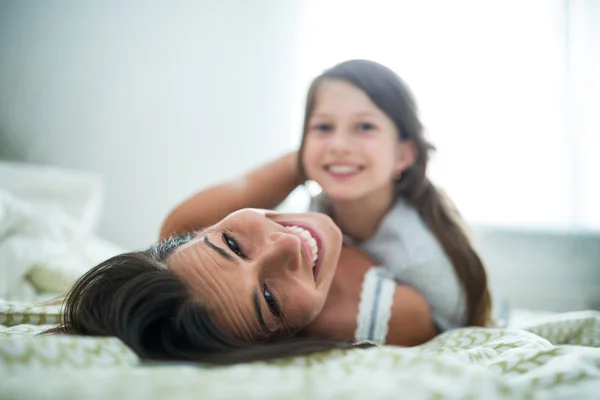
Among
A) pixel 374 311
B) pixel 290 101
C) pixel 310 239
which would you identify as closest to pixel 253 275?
pixel 310 239

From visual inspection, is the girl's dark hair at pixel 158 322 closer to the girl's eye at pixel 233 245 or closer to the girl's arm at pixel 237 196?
the girl's eye at pixel 233 245

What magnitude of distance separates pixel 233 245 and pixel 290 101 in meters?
1.73

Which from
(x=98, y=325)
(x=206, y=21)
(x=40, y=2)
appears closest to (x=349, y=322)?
(x=98, y=325)

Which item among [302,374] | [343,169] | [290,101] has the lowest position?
[302,374]

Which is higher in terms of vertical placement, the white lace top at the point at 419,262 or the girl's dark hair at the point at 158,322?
the girl's dark hair at the point at 158,322

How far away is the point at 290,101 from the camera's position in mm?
2299

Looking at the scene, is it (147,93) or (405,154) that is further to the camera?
(147,93)

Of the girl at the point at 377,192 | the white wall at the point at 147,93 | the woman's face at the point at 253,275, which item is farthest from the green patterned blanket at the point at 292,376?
the white wall at the point at 147,93

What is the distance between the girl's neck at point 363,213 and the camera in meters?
1.05

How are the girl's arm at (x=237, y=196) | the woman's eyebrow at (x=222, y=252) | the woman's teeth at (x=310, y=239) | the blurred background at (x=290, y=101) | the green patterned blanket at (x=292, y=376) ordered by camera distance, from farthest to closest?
the blurred background at (x=290, y=101) → the girl's arm at (x=237, y=196) → the woman's teeth at (x=310, y=239) → the woman's eyebrow at (x=222, y=252) → the green patterned blanket at (x=292, y=376)

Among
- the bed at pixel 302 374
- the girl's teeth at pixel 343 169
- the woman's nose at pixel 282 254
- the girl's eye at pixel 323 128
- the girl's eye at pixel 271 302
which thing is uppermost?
the girl's eye at pixel 323 128

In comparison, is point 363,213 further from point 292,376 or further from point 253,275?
point 292,376

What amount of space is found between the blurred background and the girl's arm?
3.58ft

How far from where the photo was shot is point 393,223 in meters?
1.02
